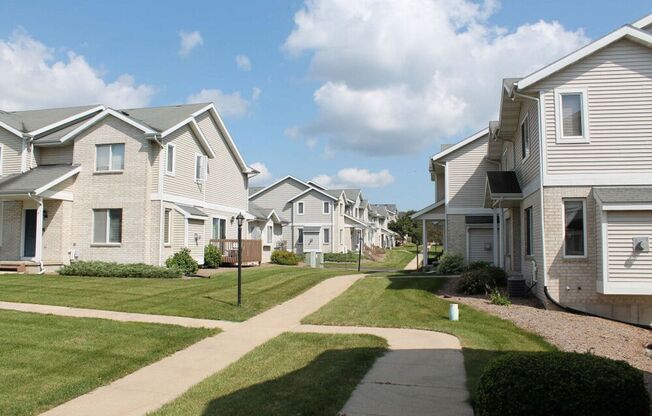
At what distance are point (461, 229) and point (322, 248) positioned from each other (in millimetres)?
22111

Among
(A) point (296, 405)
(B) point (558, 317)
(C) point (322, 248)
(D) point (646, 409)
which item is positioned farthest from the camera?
(C) point (322, 248)

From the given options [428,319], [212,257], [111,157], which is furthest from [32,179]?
[428,319]

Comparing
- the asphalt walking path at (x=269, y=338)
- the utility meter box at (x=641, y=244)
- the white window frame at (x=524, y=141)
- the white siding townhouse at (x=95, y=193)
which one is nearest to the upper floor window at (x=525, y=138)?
the white window frame at (x=524, y=141)

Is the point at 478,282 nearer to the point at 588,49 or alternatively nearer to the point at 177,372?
the point at 588,49

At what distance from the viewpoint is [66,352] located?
Result: 29.3 feet

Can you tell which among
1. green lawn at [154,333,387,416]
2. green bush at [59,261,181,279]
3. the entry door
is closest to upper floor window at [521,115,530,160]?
green lawn at [154,333,387,416]

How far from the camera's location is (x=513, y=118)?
58.3 ft

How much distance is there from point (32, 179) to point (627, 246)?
21.6m

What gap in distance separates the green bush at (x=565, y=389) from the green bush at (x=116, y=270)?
16.7 m

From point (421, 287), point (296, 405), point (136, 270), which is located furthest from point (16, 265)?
point (296, 405)

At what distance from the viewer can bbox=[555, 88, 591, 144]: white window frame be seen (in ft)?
44.5

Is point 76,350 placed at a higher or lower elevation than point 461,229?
lower

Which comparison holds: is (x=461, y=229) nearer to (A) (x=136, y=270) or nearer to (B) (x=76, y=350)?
(A) (x=136, y=270)

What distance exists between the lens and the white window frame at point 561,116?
13559 millimetres
